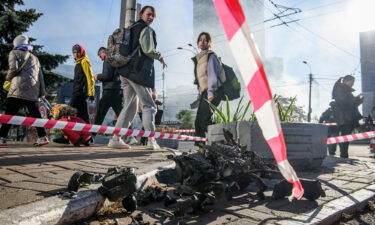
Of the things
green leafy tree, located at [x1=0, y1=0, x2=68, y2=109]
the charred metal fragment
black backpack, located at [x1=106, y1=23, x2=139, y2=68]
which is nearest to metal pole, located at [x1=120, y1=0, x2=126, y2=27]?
black backpack, located at [x1=106, y1=23, x2=139, y2=68]

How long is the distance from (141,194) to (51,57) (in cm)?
1428

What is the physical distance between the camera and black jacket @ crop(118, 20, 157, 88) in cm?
494

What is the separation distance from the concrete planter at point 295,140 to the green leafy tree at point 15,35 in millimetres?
12123

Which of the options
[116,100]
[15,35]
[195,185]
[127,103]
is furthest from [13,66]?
[15,35]

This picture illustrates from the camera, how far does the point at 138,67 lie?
4969 mm

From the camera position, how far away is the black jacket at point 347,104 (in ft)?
22.6

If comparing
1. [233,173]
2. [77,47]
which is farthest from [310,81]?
[233,173]

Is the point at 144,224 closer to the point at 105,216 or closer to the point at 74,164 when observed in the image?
the point at 105,216

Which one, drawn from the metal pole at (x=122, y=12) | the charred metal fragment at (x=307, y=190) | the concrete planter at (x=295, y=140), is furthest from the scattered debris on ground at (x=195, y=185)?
the metal pole at (x=122, y=12)

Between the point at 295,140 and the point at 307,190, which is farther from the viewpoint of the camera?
the point at 295,140

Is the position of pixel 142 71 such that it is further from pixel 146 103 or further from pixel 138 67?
pixel 146 103

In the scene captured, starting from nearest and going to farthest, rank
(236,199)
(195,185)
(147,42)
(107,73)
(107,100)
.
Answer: (195,185)
(236,199)
(147,42)
(107,73)
(107,100)

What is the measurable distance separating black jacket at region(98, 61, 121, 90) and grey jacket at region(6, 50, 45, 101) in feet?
4.26

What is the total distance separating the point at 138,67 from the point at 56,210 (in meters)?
3.59
